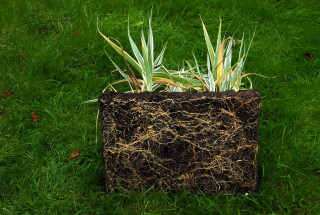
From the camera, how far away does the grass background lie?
2164mm

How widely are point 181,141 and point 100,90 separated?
4.09 feet

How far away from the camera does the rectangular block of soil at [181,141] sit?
202cm

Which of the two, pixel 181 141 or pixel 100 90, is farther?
pixel 100 90

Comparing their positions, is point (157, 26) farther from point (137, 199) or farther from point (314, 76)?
point (137, 199)

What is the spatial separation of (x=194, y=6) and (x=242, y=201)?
97.3 inches

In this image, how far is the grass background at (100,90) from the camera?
216 cm

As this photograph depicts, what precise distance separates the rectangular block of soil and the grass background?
4.1 inches

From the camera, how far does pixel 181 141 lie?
2074mm

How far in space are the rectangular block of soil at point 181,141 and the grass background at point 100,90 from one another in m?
0.10

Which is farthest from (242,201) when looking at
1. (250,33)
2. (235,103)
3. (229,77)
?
(250,33)

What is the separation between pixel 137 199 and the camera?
7.05 feet

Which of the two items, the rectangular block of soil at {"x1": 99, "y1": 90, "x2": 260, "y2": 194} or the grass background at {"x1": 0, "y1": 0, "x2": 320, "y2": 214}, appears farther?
the grass background at {"x1": 0, "y1": 0, "x2": 320, "y2": 214}

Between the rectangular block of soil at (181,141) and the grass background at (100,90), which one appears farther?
the grass background at (100,90)

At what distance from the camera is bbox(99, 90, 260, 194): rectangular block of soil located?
2.02 meters
